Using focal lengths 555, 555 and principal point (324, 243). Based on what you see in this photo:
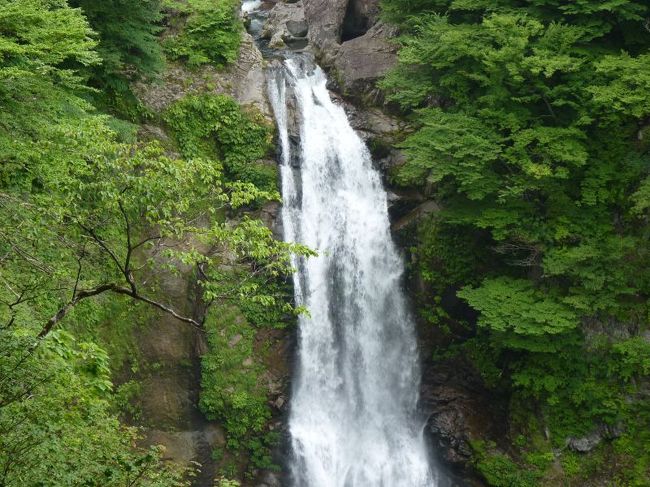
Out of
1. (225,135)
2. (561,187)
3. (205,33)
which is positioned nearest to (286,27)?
(205,33)

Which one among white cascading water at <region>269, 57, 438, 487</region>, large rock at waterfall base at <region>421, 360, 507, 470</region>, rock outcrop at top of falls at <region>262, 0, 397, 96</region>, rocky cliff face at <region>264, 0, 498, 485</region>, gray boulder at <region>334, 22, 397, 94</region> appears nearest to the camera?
white cascading water at <region>269, 57, 438, 487</region>

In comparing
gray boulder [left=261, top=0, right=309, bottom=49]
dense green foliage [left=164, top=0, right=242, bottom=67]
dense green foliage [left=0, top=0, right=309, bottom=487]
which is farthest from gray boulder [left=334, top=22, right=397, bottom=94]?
dense green foliage [left=0, top=0, right=309, bottom=487]

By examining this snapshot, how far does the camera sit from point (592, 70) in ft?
42.1

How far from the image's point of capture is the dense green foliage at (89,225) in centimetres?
552

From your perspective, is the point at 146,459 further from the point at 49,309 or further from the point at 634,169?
the point at 634,169

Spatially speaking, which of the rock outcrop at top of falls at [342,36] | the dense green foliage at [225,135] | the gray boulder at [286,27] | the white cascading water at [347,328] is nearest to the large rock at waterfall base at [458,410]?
the white cascading water at [347,328]

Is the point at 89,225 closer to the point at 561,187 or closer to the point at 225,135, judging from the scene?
the point at 225,135

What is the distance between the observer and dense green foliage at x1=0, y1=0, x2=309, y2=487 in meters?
5.52

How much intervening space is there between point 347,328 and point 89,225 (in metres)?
9.61

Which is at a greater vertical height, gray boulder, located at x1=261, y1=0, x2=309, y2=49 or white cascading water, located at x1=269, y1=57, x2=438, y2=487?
gray boulder, located at x1=261, y1=0, x2=309, y2=49

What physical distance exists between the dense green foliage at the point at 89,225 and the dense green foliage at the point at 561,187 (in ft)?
18.8

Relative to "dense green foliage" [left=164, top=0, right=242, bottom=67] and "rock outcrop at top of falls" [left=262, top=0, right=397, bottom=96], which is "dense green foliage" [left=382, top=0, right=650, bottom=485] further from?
"dense green foliage" [left=164, top=0, right=242, bottom=67]

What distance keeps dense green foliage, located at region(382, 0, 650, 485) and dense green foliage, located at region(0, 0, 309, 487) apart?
572 centimetres

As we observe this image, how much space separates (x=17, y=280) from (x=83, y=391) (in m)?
2.72
